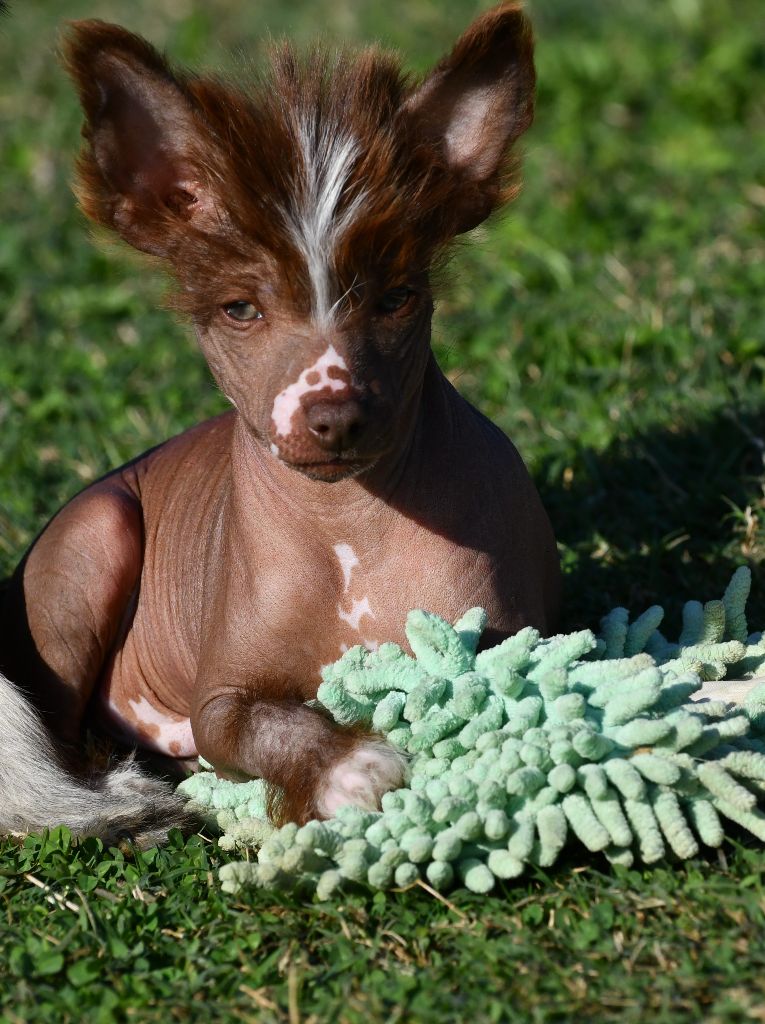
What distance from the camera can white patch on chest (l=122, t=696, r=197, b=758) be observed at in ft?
13.7

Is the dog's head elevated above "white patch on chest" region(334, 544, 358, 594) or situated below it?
above

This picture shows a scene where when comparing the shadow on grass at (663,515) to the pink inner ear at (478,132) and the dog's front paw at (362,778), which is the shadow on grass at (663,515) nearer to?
the dog's front paw at (362,778)

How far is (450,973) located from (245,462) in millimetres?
1420

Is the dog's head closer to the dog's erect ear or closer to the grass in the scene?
the dog's erect ear

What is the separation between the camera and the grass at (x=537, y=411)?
289 centimetres

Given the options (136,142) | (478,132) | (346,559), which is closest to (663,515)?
(346,559)

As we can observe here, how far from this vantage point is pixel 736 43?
823 centimetres

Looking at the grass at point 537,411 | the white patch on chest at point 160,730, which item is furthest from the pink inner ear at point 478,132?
the white patch on chest at point 160,730

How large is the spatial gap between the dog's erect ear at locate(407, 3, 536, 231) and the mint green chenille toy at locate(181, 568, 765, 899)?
3.31ft

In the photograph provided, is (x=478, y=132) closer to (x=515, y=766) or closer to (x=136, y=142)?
(x=136, y=142)

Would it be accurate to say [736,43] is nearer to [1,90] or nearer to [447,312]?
[447,312]

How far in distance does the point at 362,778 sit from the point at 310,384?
85 centimetres

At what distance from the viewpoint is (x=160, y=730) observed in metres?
4.23

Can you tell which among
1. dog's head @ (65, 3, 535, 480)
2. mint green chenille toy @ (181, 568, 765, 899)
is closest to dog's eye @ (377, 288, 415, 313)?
dog's head @ (65, 3, 535, 480)
